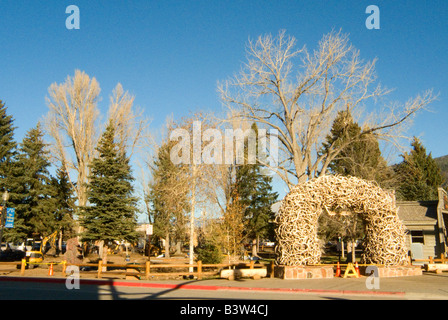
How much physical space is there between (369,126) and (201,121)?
1085 cm

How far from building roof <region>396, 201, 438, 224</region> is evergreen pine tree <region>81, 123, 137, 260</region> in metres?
20.8

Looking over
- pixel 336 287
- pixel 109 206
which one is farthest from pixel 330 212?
pixel 109 206

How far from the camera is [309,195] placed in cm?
1505

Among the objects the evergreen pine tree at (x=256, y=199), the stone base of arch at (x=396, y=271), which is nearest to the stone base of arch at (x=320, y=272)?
the stone base of arch at (x=396, y=271)

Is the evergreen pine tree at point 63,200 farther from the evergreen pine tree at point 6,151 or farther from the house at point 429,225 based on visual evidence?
the house at point 429,225

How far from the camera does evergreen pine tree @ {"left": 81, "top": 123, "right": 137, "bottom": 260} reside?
1037 inches

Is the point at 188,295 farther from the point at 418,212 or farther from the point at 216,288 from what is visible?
the point at 418,212

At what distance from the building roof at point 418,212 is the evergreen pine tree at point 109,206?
819 inches

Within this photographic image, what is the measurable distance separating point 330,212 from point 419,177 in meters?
44.2

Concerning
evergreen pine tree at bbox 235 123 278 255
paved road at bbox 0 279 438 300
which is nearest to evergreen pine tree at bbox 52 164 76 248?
evergreen pine tree at bbox 235 123 278 255

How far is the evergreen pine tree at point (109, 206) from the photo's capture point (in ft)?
86.4

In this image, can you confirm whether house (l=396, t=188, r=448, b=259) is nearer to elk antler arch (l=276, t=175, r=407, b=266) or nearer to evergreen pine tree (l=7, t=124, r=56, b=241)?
elk antler arch (l=276, t=175, r=407, b=266)

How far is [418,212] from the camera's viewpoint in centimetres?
2741
